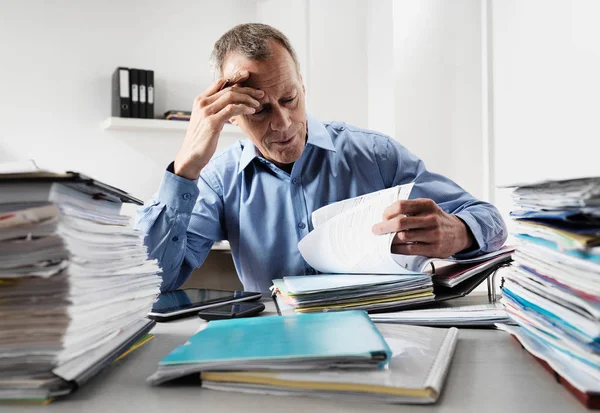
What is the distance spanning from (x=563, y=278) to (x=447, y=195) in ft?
3.47

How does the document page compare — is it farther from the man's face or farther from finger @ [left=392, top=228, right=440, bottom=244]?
the man's face

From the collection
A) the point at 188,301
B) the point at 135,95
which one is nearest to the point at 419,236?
the point at 188,301

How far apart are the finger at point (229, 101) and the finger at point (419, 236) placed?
0.54m

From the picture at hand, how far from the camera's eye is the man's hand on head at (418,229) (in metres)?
1.06

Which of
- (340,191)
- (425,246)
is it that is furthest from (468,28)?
(425,246)

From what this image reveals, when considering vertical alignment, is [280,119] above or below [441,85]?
below

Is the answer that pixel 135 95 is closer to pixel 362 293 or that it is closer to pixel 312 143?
pixel 312 143

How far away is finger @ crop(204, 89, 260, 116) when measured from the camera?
4.62ft

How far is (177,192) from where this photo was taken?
136cm

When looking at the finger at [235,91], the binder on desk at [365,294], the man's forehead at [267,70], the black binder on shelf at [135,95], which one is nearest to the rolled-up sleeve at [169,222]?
the finger at [235,91]

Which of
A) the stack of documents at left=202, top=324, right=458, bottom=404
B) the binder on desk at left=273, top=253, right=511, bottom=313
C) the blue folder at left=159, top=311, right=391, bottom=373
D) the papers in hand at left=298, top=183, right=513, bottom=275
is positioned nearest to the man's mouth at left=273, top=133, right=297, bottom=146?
→ the papers in hand at left=298, top=183, right=513, bottom=275

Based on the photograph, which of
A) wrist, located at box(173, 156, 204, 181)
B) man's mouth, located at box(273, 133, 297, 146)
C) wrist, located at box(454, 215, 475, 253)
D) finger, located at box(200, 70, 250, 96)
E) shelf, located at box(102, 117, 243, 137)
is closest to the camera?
wrist, located at box(454, 215, 475, 253)

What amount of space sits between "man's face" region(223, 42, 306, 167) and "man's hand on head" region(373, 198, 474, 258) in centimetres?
54

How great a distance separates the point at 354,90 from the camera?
12.7 feet
